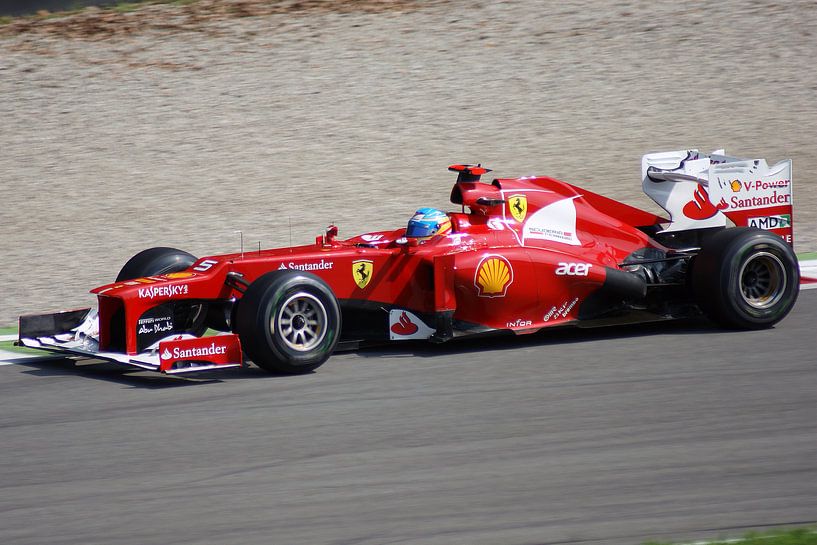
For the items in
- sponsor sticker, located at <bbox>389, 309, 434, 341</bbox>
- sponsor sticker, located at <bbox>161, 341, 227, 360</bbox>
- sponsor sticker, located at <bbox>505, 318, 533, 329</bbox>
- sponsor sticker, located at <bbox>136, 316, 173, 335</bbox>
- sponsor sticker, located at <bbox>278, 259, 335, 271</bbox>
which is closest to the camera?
sponsor sticker, located at <bbox>161, 341, 227, 360</bbox>

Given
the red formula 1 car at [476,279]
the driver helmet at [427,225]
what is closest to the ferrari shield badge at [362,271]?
the red formula 1 car at [476,279]

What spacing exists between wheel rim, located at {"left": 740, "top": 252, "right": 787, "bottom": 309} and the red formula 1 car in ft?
0.04

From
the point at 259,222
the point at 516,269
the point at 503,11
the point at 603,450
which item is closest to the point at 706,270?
the point at 516,269

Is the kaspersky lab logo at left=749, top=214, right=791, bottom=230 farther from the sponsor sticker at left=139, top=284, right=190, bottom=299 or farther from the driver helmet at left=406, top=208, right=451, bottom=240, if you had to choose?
the sponsor sticker at left=139, top=284, right=190, bottom=299

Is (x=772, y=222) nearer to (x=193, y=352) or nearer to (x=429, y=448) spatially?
(x=429, y=448)

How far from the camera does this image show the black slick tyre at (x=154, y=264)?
28.3ft

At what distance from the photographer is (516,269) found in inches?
321

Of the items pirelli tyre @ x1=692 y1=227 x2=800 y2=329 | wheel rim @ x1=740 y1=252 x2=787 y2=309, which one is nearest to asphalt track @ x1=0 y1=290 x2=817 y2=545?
pirelli tyre @ x1=692 y1=227 x2=800 y2=329

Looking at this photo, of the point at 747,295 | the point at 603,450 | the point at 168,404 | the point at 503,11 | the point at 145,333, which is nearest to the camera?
the point at 603,450

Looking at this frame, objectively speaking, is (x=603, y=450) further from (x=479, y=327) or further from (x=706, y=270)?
(x=706, y=270)

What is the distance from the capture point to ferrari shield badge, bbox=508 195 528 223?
854 cm

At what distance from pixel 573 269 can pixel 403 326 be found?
1.33 meters

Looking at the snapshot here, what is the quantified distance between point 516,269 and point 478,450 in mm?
2547

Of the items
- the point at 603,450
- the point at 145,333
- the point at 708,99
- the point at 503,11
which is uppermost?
the point at 503,11
